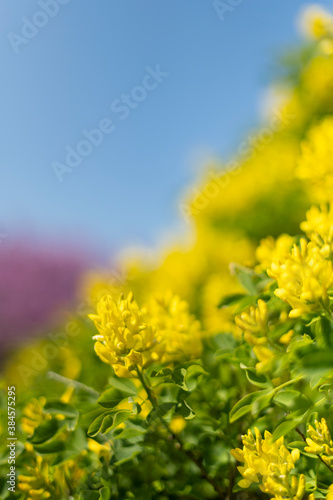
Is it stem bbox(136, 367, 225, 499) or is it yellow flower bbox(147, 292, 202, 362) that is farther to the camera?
yellow flower bbox(147, 292, 202, 362)

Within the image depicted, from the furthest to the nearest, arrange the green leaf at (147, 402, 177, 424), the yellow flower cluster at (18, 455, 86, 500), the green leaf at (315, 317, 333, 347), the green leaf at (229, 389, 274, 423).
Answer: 1. the yellow flower cluster at (18, 455, 86, 500)
2. the green leaf at (147, 402, 177, 424)
3. the green leaf at (229, 389, 274, 423)
4. the green leaf at (315, 317, 333, 347)

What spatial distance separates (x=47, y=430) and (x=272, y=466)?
19.4 inches

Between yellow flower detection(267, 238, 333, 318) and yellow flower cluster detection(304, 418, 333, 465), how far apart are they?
19 cm

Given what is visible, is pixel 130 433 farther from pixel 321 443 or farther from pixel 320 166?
pixel 320 166

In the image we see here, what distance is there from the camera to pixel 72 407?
106 cm

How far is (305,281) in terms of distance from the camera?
30.9 inches

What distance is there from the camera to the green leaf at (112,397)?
Answer: 0.95 metres

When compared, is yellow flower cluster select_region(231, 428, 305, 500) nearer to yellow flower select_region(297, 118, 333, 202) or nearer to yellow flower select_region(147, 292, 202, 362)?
yellow flower select_region(147, 292, 202, 362)

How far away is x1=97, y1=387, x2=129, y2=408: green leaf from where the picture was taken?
3.13 ft

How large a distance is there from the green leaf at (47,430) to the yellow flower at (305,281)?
561 mm

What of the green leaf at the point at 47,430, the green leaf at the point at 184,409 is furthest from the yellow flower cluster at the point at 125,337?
the green leaf at the point at 47,430

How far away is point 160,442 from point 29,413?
1.07ft

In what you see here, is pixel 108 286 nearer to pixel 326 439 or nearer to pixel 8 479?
pixel 8 479

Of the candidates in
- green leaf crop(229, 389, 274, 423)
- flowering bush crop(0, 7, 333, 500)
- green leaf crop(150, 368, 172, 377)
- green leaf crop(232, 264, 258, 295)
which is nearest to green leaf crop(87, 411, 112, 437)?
flowering bush crop(0, 7, 333, 500)
